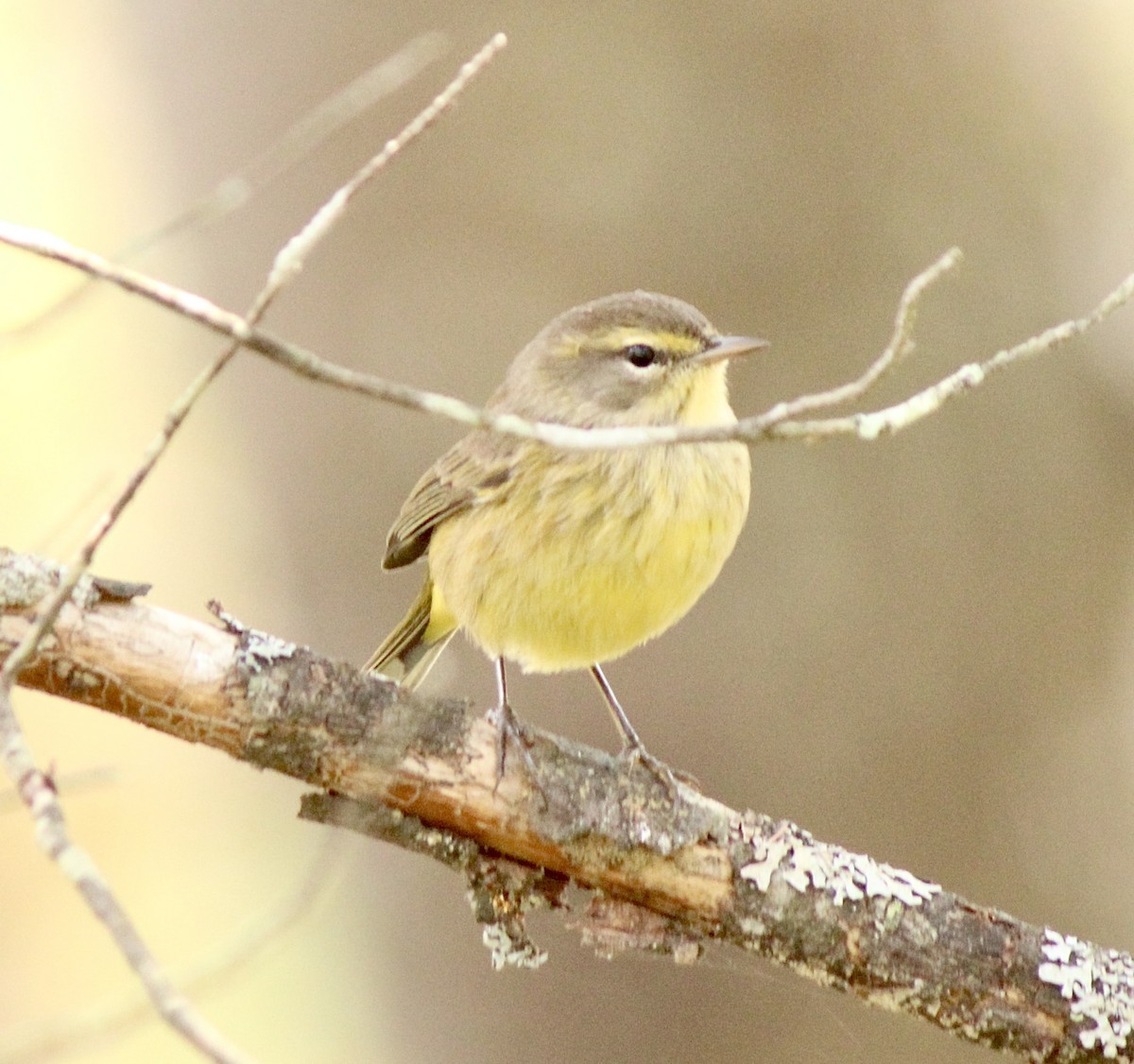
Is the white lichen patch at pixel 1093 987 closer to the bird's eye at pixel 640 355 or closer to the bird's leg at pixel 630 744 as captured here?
the bird's leg at pixel 630 744

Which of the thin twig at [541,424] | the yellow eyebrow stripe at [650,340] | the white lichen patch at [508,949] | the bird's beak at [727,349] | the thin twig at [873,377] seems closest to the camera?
the thin twig at [541,424]

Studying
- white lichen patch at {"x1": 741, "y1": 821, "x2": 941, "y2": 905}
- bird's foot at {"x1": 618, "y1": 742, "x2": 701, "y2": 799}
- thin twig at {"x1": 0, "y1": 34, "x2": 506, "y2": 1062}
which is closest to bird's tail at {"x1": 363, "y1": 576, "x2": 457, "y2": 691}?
bird's foot at {"x1": 618, "y1": 742, "x2": 701, "y2": 799}

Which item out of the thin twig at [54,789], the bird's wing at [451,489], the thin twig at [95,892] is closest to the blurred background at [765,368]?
the bird's wing at [451,489]

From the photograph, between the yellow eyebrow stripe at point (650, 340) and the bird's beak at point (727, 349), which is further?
the yellow eyebrow stripe at point (650, 340)

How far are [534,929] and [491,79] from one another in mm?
2539

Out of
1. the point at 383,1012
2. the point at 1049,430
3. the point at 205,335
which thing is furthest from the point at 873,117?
the point at 383,1012

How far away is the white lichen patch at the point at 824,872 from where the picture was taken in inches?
112

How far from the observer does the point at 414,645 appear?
3.96 metres

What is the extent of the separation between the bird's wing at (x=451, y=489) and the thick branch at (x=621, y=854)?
90 cm

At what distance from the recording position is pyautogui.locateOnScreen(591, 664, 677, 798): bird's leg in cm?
301

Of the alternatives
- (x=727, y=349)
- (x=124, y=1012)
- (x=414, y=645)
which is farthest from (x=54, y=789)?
(x=414, y=645)

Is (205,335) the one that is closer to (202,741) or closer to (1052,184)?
(202,741)

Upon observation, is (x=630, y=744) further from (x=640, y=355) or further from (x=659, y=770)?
(x=640, y=355)

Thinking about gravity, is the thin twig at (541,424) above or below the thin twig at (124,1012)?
above
